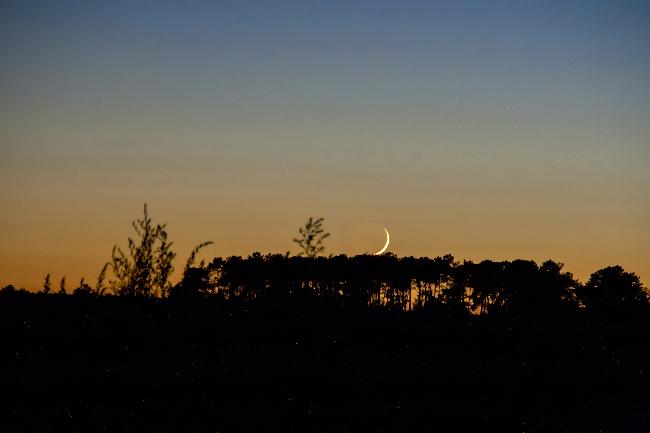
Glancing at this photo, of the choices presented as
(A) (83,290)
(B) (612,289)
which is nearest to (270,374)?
(A) (83,290)

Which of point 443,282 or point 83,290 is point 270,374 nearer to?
point 83,290

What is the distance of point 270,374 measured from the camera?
2173cm

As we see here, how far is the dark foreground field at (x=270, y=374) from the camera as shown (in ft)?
53.3

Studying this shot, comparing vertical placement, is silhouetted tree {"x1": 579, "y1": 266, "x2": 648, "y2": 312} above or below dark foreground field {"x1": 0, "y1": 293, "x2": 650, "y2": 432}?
above

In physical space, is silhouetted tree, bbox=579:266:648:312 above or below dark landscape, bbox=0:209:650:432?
above

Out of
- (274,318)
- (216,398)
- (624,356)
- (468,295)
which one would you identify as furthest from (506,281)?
(216,398)

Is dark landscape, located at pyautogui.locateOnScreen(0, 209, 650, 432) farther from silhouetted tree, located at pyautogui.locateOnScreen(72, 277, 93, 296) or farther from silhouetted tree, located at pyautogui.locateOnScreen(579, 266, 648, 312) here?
silhouetted tree, located at pyautogui.locateOnScreen(579, 266, 648, 312)

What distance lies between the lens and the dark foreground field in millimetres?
16250

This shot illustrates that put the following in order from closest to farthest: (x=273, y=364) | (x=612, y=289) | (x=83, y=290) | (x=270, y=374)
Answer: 1. (x=83, y=290)
2. (x=270, y=374)
3. (x=273, y=364)
4. (x=612, y=289)

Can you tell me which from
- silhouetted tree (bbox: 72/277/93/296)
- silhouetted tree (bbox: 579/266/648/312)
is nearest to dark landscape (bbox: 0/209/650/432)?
silhouetted tree (bbox: 72/277/93/296)

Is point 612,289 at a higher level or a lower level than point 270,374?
higher

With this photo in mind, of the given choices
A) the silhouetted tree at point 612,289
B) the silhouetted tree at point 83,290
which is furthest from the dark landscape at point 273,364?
the silhouetted tree at point 612,289

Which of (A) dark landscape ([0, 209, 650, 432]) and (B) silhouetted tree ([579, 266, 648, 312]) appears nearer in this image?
(A) dark landscape ([0, 209, 650, 432])

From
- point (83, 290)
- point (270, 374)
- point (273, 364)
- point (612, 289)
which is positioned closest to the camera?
point (83, 290)
